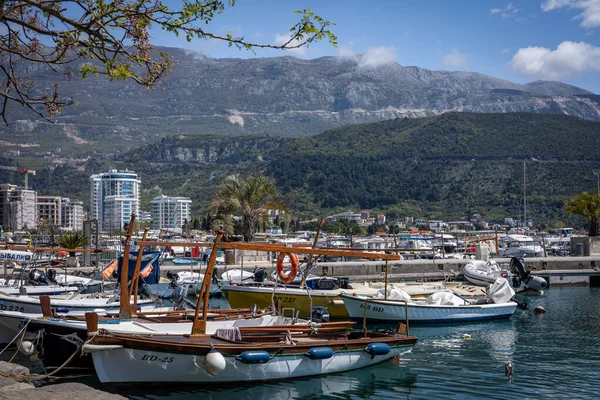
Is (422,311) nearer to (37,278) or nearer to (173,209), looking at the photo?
(37,278)

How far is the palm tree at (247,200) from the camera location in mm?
39875

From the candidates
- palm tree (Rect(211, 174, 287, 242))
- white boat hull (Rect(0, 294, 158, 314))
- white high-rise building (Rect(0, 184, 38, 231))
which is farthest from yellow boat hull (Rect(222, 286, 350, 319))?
white high-rise building (Rect(0, 184, 38, 231))

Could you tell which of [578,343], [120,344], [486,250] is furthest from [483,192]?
[120,344]

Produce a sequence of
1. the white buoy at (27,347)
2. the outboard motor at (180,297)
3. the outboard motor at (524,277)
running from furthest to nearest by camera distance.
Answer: the outboard motor at (524,277) → the outboard motor at (180,297) → the white buoy at (27,347)

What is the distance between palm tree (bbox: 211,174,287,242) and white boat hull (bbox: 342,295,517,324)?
16.0m

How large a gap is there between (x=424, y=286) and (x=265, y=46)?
2300 cm

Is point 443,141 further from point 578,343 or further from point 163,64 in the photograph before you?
point 163,64

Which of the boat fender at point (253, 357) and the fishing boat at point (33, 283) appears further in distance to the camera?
the fishing boat at point (33, 283)

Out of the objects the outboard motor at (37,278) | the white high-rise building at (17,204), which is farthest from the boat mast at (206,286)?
the white high-rise building at (17,204)

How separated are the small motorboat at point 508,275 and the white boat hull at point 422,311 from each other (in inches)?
349

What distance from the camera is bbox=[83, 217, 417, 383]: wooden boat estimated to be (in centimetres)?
1405

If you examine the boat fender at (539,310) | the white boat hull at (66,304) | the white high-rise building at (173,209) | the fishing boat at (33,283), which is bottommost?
the boat fender at (539,310)

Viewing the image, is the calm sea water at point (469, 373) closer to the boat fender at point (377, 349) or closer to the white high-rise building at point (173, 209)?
the boat fender at point (377, 349)

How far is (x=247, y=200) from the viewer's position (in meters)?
40.1
